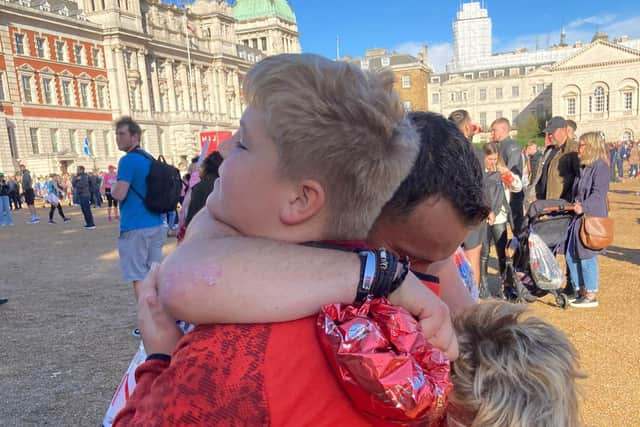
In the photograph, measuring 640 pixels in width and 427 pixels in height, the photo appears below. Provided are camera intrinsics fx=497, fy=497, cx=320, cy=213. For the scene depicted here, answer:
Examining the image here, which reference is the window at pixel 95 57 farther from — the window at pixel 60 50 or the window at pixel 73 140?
the window at pixel 73 140

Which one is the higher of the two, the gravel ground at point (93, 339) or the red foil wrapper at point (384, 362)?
the red foil wrapper at point (384, 362)

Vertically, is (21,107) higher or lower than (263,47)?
lower

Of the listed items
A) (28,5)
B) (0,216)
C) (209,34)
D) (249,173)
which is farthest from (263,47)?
(249,173)

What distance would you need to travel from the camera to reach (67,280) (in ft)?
27.4

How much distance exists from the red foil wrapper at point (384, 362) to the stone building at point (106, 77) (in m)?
43.4

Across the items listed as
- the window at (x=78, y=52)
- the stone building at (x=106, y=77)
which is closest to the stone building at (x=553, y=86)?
the stone building at (x=106, y=77)

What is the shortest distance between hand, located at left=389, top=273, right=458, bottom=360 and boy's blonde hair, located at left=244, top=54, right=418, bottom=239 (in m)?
0.16

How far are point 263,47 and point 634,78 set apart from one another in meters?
53.5

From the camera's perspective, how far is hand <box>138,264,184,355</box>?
1.00 metres

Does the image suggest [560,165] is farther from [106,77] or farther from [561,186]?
[106,77]

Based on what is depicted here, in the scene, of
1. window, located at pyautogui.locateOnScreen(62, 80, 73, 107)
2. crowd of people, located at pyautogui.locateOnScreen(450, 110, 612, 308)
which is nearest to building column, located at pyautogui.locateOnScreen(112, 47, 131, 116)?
window, located at pyautogui.locateOnScreen(62, 80, 73, 107)

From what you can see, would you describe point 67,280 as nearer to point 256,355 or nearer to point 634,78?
point 256,355

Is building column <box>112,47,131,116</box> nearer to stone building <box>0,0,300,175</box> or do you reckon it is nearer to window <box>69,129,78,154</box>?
stone building <box>0,0,300,175</box>

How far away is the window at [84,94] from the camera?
1757 inches
